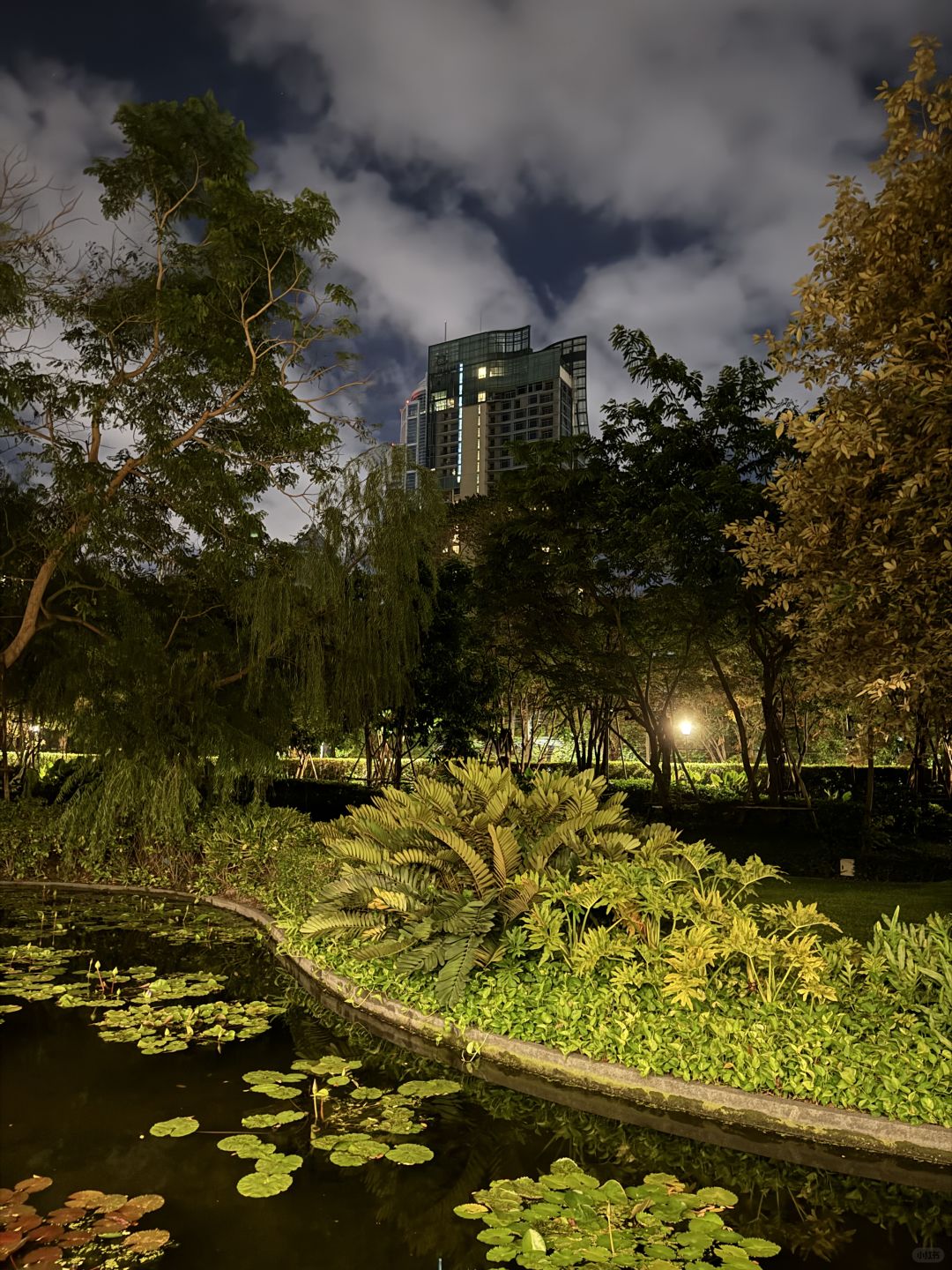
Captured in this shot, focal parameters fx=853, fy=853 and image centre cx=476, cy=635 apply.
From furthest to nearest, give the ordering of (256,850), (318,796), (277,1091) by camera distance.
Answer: (318,796) < (256,850) < (277,1091)

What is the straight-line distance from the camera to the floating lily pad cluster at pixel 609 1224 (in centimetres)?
313

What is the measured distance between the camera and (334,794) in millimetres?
17922

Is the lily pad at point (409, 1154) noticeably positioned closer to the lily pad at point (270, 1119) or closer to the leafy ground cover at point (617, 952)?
the lily pad at point (270, 1119)

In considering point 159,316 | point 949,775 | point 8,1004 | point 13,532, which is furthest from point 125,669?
point 949,775

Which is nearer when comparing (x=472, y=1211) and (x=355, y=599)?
(x=472, y=1211)

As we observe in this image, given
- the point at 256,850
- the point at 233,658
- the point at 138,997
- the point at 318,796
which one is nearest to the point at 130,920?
the point at 256,850

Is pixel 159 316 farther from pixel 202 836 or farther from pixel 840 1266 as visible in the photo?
pixel 840 1266

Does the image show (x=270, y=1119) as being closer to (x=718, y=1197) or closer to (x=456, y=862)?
(x=718, y=1197)

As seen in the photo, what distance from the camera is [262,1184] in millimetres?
3650

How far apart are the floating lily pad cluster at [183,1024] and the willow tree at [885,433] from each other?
205 inches

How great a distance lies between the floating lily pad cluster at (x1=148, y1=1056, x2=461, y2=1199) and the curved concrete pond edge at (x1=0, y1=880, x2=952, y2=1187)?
476 mm

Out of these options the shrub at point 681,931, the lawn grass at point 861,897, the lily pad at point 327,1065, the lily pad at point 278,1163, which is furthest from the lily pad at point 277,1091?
the lawn grass at point 861,897

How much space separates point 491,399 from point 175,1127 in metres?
93.6

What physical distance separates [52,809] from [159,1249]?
33.0 ft
